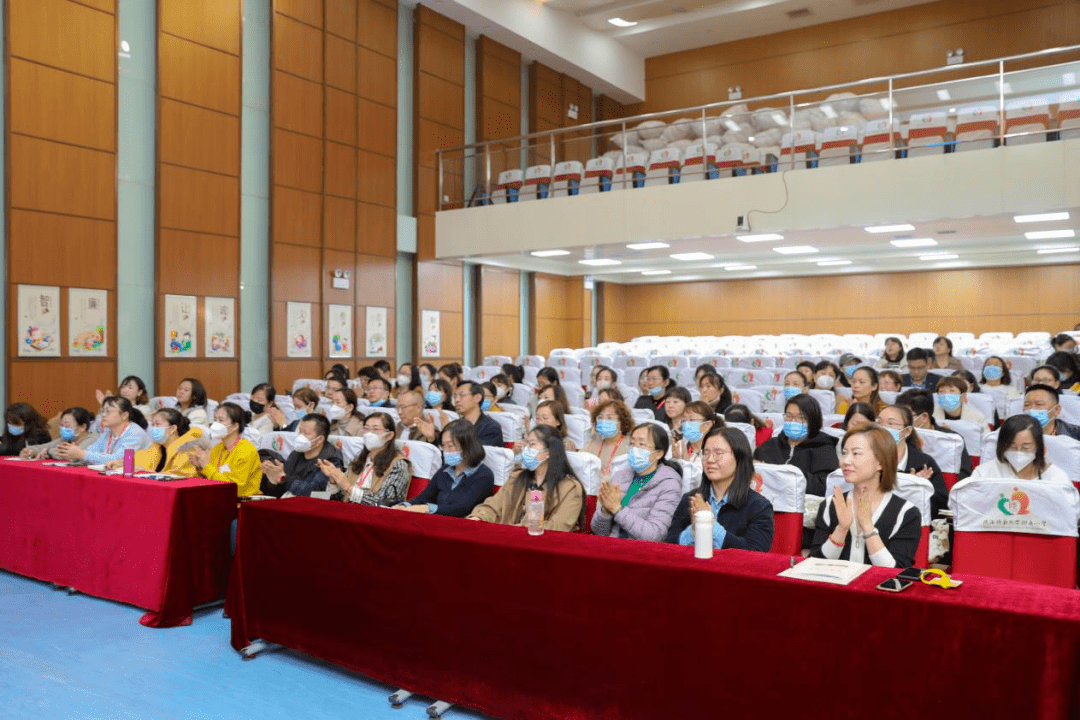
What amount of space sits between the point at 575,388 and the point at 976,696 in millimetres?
7655

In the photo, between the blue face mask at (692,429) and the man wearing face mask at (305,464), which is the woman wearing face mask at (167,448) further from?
the blue face mask at (692,429)

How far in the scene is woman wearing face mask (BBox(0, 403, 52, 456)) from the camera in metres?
7.22

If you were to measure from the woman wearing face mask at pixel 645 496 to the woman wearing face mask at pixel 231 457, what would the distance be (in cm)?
265

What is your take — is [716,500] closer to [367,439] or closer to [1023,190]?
[367,439]

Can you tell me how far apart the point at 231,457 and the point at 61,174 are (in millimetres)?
7200

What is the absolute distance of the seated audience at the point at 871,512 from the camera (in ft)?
10.8

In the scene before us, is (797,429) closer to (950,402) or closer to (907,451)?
(907,451)

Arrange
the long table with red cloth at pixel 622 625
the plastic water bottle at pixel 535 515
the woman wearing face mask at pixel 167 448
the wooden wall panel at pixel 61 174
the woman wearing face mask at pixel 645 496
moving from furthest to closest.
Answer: the wooden wall panel at pixel 61 174, the woman wearing face mask at pixel 167 448, the woman wearing face mask at pixel 645 496, the plastic water bottle at pixel 535 515, the long table with red cloth at pixel 622 625

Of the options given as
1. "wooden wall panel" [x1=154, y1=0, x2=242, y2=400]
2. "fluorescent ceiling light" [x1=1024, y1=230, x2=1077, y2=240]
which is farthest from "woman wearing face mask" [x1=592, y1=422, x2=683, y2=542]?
"fluorescent ceiling light" [x1=1024, y1=230, x2=1077, y2=240]

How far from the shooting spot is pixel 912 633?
96.4 inches

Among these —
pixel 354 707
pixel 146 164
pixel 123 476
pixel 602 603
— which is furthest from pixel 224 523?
pixel 146 164

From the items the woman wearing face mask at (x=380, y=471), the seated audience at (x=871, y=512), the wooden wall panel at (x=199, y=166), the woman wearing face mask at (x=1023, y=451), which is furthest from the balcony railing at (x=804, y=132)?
the seated audience at (x=871, y=512)

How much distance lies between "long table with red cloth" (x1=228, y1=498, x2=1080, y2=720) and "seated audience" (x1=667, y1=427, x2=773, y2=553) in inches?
22.5

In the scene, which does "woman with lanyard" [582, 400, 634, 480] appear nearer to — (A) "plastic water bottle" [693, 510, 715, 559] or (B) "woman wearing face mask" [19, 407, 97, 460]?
(A) "plastic water bottle" [693, 510, 715, 559]
